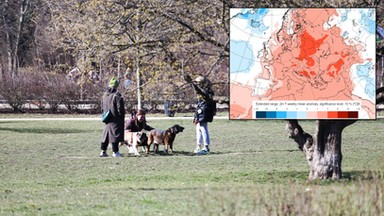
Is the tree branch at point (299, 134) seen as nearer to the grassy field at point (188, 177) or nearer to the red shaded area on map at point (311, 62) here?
the grassy field at point (188, 177)

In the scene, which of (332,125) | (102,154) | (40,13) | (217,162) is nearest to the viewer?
(332,125)

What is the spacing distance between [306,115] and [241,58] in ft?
4.43

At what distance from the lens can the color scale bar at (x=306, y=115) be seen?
590 inches

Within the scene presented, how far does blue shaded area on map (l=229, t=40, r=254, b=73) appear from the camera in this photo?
15.1m

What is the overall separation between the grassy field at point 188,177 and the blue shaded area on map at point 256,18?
7.90 feet

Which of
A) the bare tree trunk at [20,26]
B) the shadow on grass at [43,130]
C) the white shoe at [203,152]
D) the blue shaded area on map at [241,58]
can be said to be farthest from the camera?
the bare tree trunk at [20,26]

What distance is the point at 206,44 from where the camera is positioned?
17438 mm

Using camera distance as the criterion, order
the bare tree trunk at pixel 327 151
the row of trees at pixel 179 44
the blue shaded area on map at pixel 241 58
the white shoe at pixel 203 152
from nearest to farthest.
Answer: the blue shaded area on map at pixel 241 58
the row of trees at pixel 179 44
the bare tree trunk at pixel 327 151
the white shoe at pixel 203 152

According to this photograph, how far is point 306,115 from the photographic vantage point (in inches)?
591

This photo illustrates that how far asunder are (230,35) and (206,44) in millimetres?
2207

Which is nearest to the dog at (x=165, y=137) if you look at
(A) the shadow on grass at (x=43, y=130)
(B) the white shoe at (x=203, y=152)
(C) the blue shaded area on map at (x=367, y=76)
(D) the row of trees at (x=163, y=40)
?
(B) the white shoe at (x=203, y=152)

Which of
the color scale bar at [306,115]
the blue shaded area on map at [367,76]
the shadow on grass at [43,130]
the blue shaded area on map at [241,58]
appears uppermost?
the blue shaded area on map at [241,58]

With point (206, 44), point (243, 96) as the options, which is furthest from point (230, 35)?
point (206, 44)

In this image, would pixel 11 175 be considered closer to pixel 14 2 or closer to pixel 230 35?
pixel 230 35
